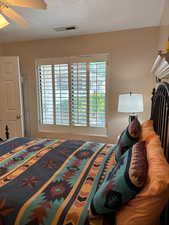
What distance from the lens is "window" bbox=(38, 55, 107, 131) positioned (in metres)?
3.37

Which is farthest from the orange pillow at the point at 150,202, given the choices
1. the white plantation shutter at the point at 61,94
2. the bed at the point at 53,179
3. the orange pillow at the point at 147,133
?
the white plantation shutter at the point at 61,94

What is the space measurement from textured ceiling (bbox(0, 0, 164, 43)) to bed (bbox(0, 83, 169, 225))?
1.38m

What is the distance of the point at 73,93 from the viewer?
11.6ft

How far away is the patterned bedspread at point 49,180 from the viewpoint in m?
1.04

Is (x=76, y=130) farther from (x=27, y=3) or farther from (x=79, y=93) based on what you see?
(x=27, y=3)

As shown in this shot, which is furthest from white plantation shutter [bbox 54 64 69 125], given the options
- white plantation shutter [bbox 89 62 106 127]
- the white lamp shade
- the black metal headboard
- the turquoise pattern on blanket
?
the turquoise pattern on blanket

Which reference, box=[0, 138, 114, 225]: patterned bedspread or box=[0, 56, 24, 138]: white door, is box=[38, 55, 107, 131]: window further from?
box=[0, 138, 114, 225]: patterned bedspread

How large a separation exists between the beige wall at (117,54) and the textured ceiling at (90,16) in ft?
0.57

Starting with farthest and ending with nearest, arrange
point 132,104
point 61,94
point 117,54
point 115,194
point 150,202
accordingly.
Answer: point 61,94
point 117,54
point 132,104
point 115,194
point 150,202

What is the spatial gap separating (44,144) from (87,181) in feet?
3.40

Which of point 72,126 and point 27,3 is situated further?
point 72,126

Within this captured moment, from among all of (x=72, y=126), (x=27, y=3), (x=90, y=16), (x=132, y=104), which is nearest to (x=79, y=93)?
(x=72, y=126)

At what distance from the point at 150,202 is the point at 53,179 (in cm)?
84

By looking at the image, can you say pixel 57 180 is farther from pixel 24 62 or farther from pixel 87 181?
pixel 24 62
